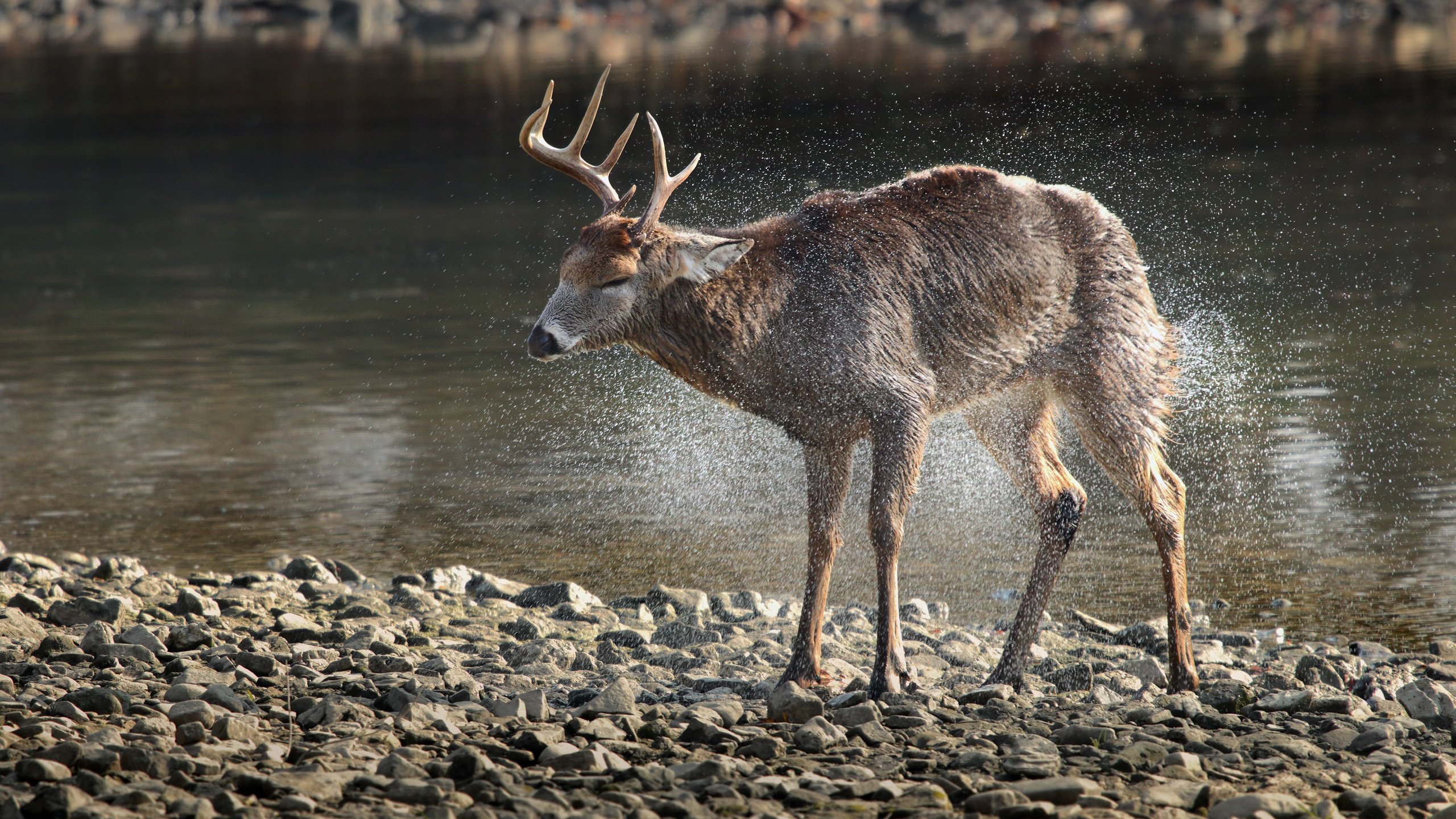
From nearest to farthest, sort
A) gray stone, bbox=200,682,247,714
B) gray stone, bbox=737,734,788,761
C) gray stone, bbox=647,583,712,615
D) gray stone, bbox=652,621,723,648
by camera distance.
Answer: gray stone, bbox=737,734,788,761
gray stone, bbox=200,682,247,714
gray stone, bbox=652,621,723,648
gray stone, bbox=647,583,712,615

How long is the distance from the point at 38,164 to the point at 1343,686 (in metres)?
29.9

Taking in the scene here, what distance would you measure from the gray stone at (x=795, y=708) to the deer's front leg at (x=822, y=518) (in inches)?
34.2

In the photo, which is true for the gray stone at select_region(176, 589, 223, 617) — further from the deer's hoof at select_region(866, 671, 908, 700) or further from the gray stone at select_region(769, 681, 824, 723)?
the deer's hoof at select_region(866, 671, 908, 700)

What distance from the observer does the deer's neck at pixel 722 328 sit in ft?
24.6

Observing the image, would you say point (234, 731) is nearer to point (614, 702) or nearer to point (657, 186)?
point (614, 702)

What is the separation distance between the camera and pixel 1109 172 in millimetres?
24594

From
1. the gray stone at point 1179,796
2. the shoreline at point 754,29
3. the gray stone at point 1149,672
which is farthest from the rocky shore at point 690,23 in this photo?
the gray stone at point 1179,796

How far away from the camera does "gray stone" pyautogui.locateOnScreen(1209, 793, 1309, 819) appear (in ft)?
17.1

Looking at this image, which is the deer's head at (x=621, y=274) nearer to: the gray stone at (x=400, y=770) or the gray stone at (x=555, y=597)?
the gray stone at (x=555, y=597)

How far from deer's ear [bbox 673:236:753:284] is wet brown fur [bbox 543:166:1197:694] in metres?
0.07

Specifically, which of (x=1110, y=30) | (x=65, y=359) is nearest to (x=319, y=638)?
(x=65, y=359)

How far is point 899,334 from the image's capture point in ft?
25.0

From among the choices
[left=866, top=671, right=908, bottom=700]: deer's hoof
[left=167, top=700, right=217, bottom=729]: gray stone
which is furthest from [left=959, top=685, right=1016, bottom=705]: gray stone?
[left=167, top=700, right=217, bottom=729]: gray stone

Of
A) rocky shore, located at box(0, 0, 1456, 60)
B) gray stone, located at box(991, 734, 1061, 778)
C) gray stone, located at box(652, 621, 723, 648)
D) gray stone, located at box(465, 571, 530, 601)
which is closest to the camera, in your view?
gray stone, located at box(991, 734, 1061, 778)
